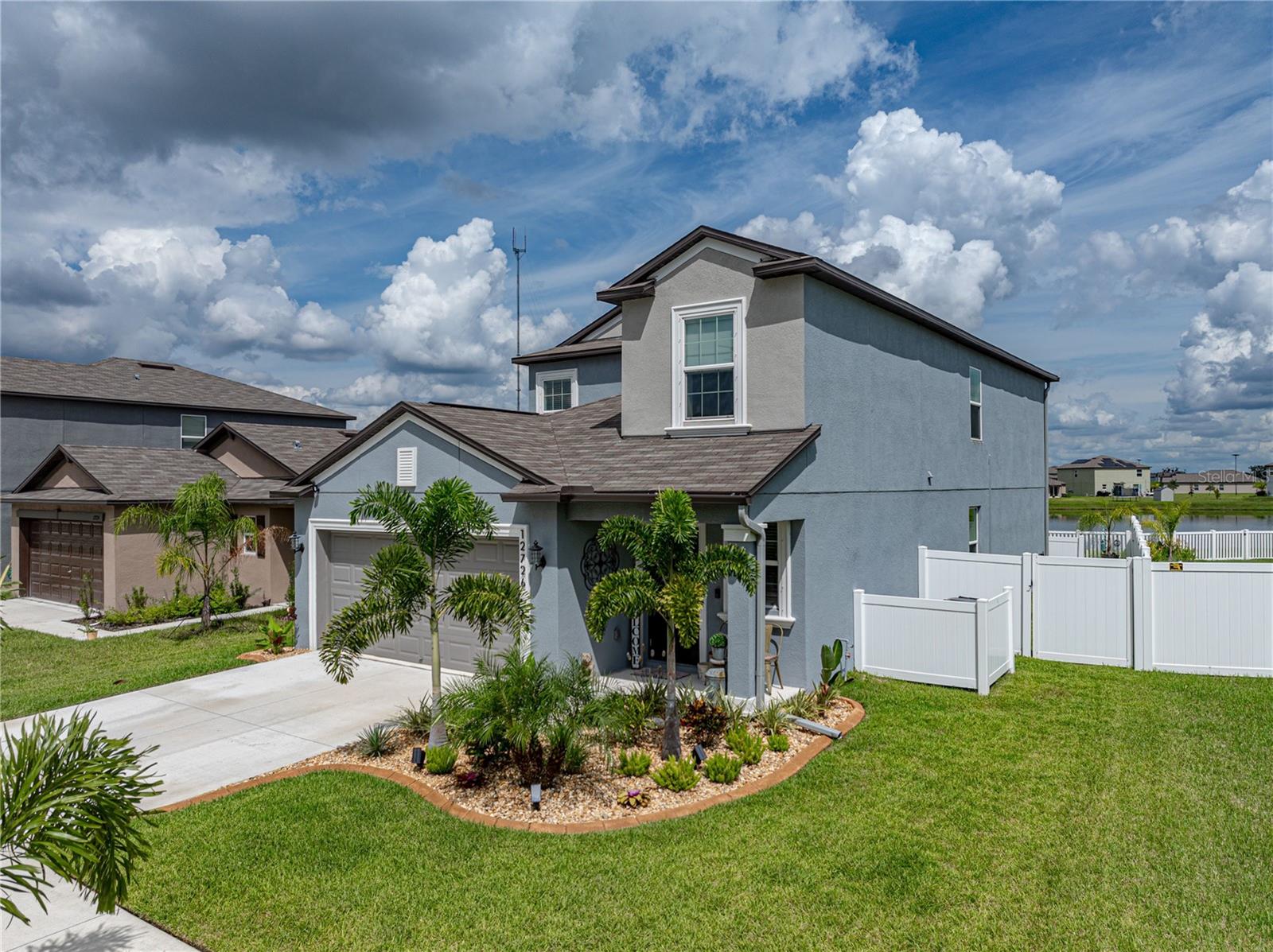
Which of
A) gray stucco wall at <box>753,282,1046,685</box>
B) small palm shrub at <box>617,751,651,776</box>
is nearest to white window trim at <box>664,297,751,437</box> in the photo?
gray stucco wall at <box>753,282,1046,685</box>

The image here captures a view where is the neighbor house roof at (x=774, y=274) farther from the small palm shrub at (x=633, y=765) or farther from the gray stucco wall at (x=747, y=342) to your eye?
the small palm shrub at (x=633, y=765)

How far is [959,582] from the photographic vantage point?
1376 centimetres

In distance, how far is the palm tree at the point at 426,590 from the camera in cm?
861

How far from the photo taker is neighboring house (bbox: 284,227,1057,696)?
1085 cm

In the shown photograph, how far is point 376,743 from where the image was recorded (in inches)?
348

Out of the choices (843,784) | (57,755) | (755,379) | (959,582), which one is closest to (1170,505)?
(959,582)

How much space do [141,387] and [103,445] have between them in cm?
308

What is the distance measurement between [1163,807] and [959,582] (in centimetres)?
694

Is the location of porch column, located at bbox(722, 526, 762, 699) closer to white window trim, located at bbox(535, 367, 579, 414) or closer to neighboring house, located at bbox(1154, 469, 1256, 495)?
white window trim, located at bbox(535, 367, 579, 414)

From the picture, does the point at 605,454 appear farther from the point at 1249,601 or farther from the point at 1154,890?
the point at 1249,601

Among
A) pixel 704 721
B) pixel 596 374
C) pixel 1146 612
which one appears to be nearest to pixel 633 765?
pixel 704 721

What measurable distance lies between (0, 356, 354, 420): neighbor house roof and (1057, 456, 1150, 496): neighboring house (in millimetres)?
94761

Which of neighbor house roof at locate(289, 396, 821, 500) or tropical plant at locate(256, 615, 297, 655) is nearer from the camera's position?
neighbor house roof at locate(289, 396, 821, 500)

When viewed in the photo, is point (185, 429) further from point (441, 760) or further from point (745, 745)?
point (745, 745)
